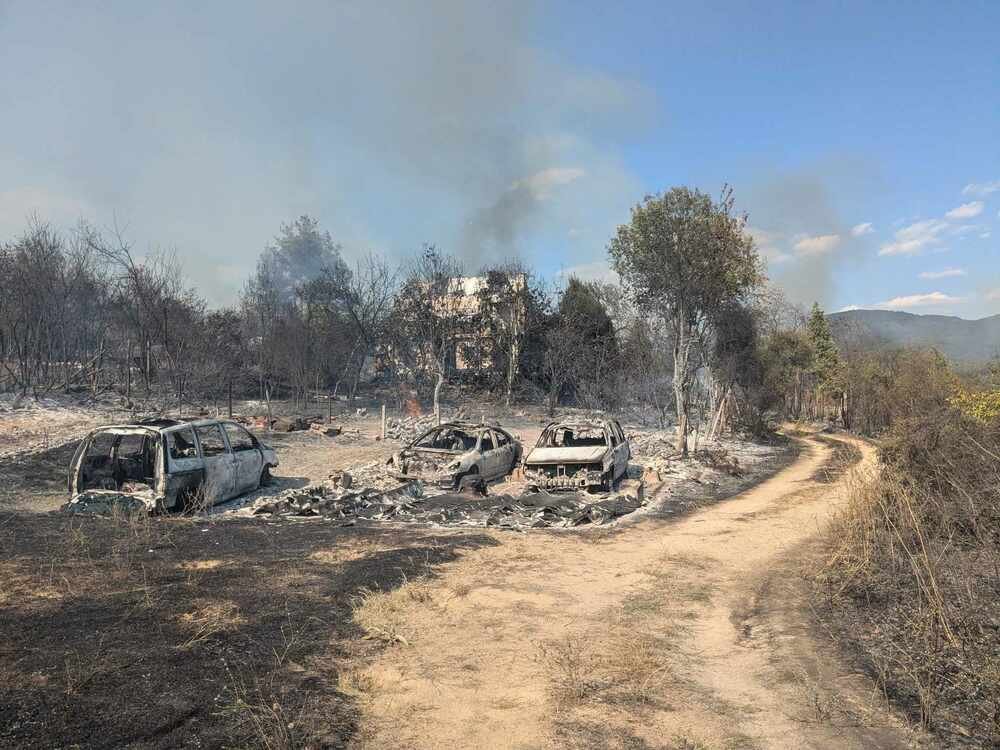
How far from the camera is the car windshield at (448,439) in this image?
13.7 m

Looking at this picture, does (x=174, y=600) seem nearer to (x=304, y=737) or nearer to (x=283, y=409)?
(x=304, y=737)

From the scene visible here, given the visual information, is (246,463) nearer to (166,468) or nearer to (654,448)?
(166,468)

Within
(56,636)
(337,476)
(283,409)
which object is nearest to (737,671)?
(56,636)

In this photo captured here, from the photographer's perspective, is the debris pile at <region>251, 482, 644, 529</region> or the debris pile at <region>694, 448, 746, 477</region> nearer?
the debris pile at <region>251, 482, 644, 529</region>

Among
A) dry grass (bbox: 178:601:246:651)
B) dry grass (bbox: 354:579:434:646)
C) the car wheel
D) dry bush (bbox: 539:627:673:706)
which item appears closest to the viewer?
dry bush (bbox: 539:627:673:706)

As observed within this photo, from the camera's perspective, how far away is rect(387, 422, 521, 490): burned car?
491 inches

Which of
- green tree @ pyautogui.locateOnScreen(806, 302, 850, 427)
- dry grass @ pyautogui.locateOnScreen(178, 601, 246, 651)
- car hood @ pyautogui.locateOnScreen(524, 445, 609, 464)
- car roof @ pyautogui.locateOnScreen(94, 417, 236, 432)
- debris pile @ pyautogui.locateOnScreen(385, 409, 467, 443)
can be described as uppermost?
green tree @ pyautogui.locateOnScreen(806, 302, 850, 427)

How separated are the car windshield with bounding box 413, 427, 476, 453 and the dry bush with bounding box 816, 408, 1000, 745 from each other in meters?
7.81

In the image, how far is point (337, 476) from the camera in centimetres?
1353

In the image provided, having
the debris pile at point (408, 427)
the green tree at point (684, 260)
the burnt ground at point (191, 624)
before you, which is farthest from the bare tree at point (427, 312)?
the burnt ground at point (191, 624)

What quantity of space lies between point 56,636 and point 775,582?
269 inches

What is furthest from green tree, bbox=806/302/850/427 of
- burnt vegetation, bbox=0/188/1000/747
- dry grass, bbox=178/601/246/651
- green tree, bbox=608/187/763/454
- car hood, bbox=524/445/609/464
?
dry grass, bbox=178/601/246/651

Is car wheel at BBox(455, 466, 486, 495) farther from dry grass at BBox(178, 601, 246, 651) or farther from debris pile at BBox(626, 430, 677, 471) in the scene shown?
dry grass at BBox(178, 601, 246, 651)

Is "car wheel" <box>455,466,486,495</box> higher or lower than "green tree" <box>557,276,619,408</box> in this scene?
lower
